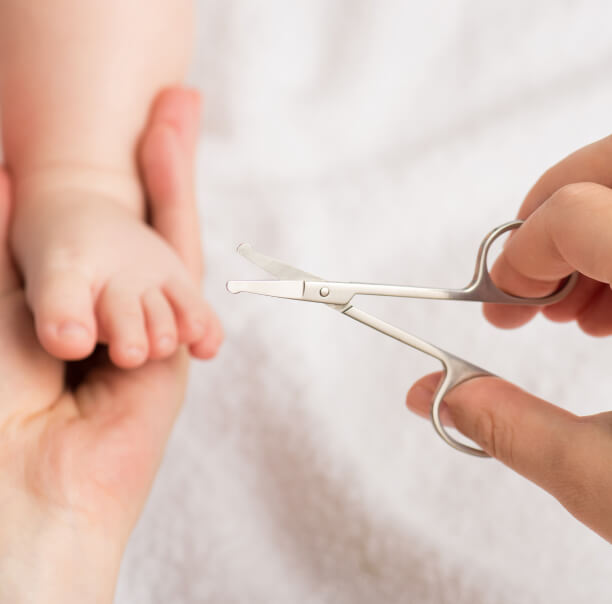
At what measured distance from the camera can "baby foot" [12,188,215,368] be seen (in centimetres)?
62

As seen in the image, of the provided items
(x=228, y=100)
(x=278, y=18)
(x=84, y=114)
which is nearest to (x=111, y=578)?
(x=84, y=114)

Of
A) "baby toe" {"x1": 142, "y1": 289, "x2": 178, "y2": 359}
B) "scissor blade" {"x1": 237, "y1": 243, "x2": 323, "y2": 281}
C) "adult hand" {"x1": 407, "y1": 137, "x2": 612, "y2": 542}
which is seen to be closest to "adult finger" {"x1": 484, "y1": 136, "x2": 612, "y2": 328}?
"adult hand" {"x1": 407, "y1": 137, "x2": 612, "y2": 542}

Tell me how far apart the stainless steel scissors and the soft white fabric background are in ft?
0.73

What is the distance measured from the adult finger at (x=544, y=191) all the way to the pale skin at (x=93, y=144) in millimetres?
231

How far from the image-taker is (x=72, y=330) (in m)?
0.61

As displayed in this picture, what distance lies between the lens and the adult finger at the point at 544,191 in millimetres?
557

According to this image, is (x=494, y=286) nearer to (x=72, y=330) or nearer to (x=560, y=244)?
(x=560, y=244)

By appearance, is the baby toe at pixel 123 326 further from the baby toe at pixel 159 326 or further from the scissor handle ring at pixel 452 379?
the scissor handle ring at pixel 452 379

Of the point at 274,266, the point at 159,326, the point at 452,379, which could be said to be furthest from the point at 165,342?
the point at 452,379

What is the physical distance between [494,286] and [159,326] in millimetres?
252

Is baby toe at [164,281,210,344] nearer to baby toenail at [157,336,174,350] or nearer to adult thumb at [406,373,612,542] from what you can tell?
baby toenail at [157,336,174,350]

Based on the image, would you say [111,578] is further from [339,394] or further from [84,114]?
[84,114]

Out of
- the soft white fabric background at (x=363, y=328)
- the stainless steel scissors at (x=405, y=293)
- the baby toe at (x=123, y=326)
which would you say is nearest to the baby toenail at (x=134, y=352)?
the baby toe at (x=123, y=326)

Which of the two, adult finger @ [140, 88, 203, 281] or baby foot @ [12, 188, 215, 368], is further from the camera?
adult finger @ [140, 88, 203, 281]
